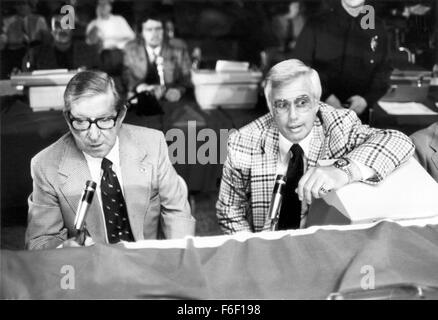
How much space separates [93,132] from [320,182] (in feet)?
2.18

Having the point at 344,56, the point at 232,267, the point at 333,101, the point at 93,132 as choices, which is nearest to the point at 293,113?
the point at 93,132

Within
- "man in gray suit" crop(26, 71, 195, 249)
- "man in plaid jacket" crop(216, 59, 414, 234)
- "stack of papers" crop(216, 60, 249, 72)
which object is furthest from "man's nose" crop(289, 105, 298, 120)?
"stack of papers" crop(216, 60, 249, 72)

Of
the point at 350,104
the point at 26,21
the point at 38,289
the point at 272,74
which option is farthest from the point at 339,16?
the point at 26,21

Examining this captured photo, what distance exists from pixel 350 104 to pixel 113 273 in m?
1.92

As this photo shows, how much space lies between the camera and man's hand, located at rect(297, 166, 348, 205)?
1499 millimetres

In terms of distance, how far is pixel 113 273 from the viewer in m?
1.16

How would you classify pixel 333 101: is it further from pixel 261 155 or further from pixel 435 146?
pixel 261 155

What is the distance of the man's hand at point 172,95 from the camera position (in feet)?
10.8

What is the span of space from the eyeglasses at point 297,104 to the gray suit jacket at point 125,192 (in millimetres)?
389

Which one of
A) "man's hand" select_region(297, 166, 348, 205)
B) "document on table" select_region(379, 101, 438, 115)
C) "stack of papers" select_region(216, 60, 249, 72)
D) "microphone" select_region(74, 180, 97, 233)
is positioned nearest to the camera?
"microphone" select_region(74, 180, 97, 233)

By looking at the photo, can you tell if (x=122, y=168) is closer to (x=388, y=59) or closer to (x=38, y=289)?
(x=38, y=289)

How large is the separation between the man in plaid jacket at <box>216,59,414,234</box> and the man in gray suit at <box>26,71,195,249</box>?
18 centimetres

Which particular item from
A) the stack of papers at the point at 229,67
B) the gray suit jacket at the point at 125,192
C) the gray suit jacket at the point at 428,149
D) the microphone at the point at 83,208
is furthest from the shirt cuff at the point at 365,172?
the stack of papers at the point at 229,67

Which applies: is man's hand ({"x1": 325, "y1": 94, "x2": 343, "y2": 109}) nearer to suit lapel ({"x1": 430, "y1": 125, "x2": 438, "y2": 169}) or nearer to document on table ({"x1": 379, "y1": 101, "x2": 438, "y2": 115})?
document on table ({"x1": 379, "y1": 101, "x2": 438, "y2": 115})
